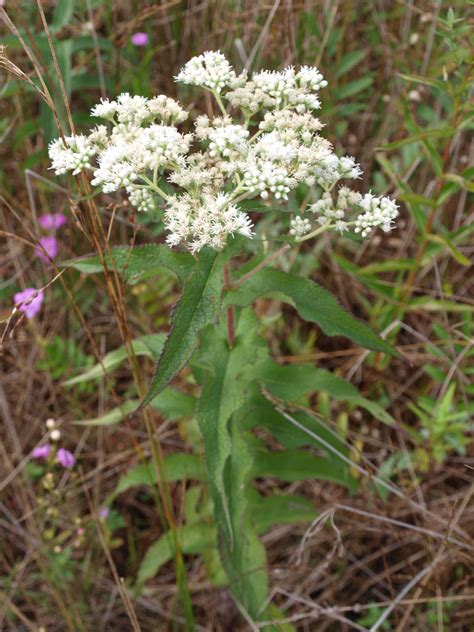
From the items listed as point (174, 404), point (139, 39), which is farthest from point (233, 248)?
point (139, 39)

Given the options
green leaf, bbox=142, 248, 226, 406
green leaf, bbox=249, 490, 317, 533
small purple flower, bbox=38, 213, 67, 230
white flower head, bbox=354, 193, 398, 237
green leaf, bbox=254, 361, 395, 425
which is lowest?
green leaf, bbox=249, 490, 317, 533

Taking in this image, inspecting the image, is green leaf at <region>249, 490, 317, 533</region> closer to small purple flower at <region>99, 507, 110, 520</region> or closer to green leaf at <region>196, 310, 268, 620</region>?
green leaf at <region>196, 310, 268, 620</region>

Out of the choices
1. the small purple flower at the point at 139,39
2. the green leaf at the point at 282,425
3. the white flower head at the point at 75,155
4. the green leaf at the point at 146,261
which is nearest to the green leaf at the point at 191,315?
the green leaf at the point at 146,261

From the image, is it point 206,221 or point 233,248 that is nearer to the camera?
point 206,221

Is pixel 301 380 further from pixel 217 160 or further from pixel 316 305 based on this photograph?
pixel 217 160

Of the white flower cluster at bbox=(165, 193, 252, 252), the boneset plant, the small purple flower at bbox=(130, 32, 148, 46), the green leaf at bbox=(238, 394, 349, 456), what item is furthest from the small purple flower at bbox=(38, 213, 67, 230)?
the white flower cluster at bbox=(165, 193, 252, 252)

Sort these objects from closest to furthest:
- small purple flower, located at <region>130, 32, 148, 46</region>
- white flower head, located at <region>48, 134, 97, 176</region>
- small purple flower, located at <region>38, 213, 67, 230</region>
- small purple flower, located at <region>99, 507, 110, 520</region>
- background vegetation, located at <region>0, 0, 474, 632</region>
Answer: white flower head, located at <region>48, 134, 97, 176</region> → background vegetation, located at <region>0, 0, 474, 632</region> → small purple flower, located at <region>99, 507, 110, 520</region> → small purple flower, located at <region>38, 213, 67, 230</region> → small purple flower, located at <region>130, 32, 148, 46</region>
